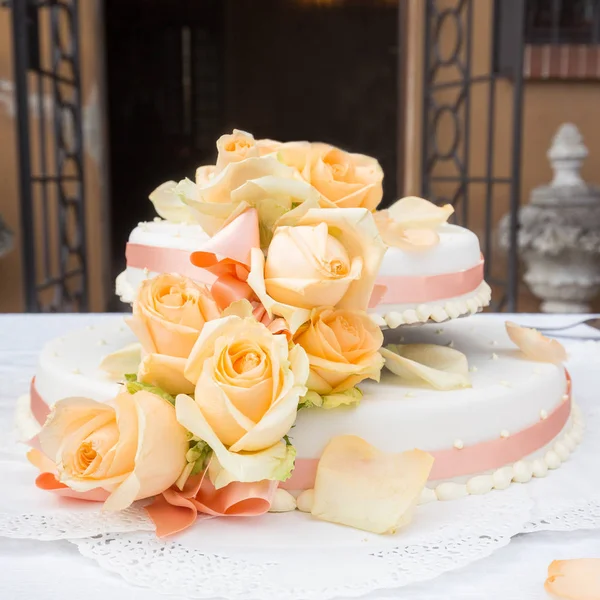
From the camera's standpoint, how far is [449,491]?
0.76 meters

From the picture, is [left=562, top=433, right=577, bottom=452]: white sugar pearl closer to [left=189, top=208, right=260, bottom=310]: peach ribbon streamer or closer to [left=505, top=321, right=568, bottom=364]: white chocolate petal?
[left=505, top=321, right=568, bottom=364]: white chocolate petal

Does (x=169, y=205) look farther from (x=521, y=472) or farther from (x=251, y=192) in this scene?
(x=521, y=472)

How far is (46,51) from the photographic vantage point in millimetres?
3982

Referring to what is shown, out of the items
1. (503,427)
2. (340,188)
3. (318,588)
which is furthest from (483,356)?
→ (318,588)

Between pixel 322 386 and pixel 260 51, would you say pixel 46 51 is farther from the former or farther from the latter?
pixel 322 386

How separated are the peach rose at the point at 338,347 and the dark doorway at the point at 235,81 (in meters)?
5.39

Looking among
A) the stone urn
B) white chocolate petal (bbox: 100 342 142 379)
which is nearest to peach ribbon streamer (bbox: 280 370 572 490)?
white chocolate petal (bbox: 100 342 142 379)

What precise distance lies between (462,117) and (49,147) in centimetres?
221

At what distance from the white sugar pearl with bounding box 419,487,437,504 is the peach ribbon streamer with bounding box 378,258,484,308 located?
20 centimetres

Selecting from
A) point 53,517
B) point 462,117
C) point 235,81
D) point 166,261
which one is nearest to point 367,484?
point 53,517

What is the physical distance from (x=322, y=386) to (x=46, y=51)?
3.79 metres

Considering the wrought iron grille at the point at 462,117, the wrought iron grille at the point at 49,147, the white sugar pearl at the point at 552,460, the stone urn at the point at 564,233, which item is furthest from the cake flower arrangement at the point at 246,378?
the stone urn at the point at 564,233

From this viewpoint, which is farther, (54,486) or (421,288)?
(421,288)

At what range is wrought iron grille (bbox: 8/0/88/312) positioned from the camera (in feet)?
9.12
